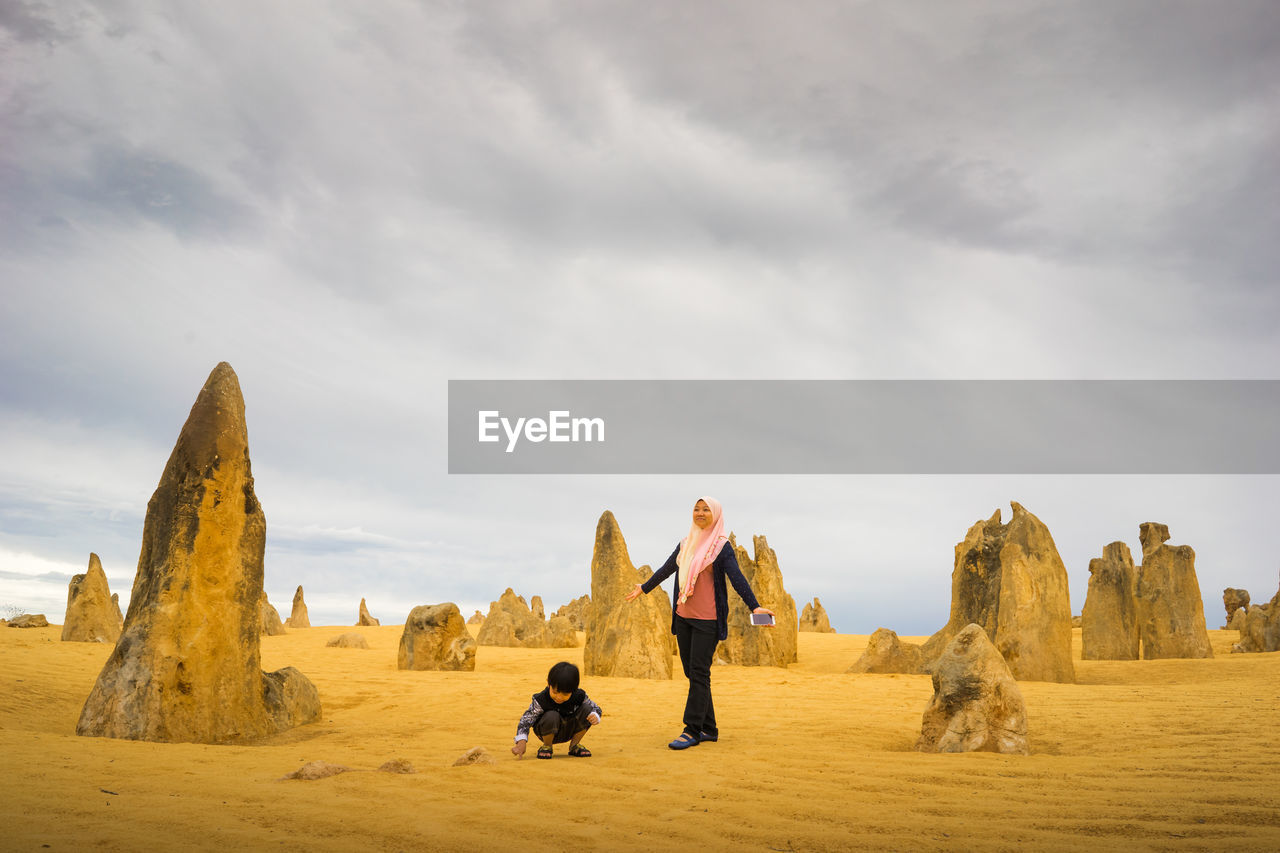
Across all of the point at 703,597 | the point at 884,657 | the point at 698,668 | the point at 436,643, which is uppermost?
the point at 703,597

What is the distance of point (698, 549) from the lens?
7055mm

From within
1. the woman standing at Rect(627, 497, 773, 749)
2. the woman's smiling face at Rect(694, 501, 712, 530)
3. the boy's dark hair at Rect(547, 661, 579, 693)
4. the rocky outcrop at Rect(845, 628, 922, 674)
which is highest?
the woman's smiling face at Rect(694, 501, 712, 530)

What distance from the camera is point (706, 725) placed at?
6.68m

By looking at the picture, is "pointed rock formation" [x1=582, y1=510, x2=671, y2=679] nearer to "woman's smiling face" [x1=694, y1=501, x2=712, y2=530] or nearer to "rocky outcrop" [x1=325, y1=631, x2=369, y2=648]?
"woman's smiling face" [x1=694, y1=501, x2=712, y2=530]

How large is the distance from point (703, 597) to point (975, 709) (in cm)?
217

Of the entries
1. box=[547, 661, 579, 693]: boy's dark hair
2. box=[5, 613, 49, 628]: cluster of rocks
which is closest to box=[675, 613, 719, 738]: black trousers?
box=[547, 661, 579, 693]: boy's dark hair

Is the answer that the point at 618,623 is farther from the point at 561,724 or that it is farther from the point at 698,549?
the point at 561,724

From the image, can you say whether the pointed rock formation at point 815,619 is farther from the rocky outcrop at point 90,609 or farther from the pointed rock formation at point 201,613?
the pointed rock formation at point 201,613

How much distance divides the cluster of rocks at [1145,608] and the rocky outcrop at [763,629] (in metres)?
6.51

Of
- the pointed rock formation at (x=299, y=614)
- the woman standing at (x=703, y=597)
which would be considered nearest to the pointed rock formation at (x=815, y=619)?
the pointed rock formation at (x=299, y=614)

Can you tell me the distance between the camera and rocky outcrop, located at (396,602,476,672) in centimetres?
1429

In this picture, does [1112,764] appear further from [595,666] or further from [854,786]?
[595,666]

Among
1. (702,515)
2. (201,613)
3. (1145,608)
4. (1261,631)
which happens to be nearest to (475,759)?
(702,515)

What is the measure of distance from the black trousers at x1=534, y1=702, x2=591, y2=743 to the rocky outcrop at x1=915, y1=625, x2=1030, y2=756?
2474mm
